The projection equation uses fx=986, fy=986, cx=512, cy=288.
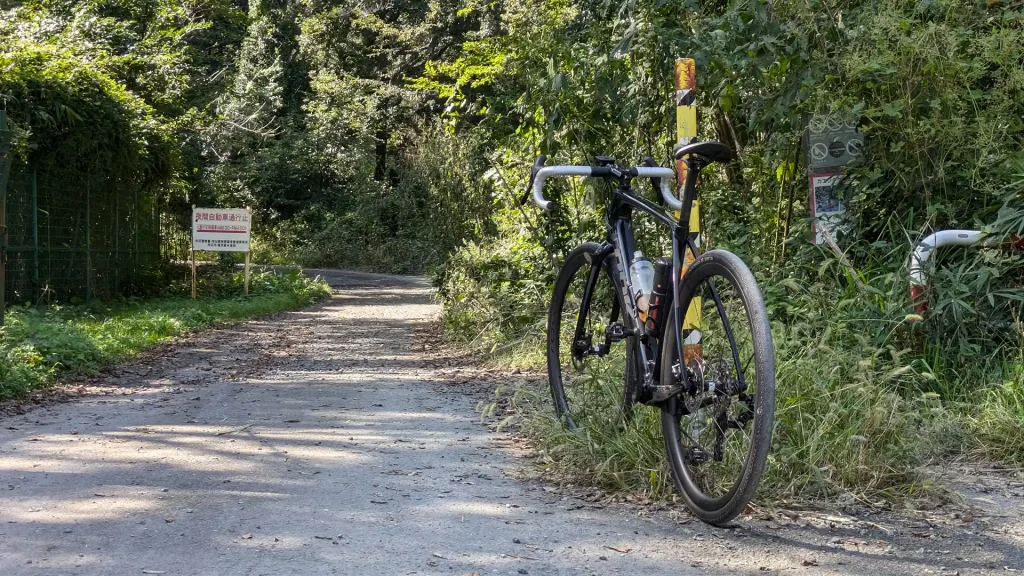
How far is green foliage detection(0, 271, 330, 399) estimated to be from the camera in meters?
8.14

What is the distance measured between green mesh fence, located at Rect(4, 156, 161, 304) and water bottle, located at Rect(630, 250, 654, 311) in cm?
1037

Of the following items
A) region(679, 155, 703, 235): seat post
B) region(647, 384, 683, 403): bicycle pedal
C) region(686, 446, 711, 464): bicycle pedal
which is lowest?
region(686, 446, 711, 464): bicycle pedal

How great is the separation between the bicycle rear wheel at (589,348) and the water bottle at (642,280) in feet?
0.41

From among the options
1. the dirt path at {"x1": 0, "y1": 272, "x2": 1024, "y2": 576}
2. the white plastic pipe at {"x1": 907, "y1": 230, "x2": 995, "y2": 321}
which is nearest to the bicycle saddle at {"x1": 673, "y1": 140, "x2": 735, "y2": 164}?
the dirt path at {"x1": 0, "y1": 272, "x2": 1024, "y2": 576}

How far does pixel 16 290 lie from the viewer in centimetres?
1256

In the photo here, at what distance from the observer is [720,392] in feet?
12.4

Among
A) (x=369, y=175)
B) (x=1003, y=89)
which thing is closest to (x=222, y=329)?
(x=1003, y=89)

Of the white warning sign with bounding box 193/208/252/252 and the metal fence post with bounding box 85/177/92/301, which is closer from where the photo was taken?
the metal fence post with bounding box 85/177/92/301

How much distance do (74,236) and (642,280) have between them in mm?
11953

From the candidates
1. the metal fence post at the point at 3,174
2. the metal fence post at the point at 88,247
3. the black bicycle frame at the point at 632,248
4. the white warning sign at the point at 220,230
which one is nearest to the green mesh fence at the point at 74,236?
the metal fence post at the point at 88,247

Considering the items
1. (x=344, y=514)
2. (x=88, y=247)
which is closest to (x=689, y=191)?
(x=344, y=514)

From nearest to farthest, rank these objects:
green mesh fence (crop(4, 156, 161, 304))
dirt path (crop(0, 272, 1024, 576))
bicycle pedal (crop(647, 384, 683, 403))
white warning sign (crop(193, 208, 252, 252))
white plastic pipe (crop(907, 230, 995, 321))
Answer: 1. dirt path (crop(0, 272, 1024, 576))
2. bicycle pedal (crop(647, 384, 683, 403))
3. white plastic pipe (crop(907, 230, 995, 321))
4. green mesh fence (crop(4, 156, 161, 304))
5. white warning sign (crop(193, 208, 252, 252))

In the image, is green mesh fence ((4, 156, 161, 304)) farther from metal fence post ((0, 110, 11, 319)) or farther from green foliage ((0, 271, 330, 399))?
metal fence post ((0, 110, 11, 319))

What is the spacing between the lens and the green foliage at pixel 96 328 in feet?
26.7
